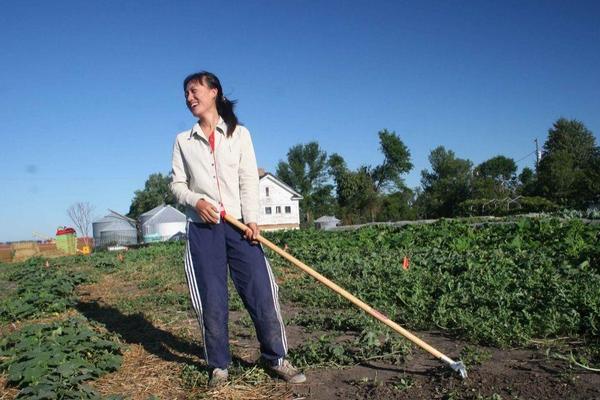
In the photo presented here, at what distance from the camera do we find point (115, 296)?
7.16m

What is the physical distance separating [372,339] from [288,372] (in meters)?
0.64

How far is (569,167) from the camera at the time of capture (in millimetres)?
37406

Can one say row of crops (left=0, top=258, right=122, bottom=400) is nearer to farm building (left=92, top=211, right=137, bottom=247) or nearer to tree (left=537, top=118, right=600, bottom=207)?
tree (left=537, top=118, right=600, bottom=207)

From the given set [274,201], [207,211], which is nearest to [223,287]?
[207,211]

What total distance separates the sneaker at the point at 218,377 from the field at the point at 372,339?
65 mm

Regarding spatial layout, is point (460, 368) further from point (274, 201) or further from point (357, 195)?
point (357, 195)

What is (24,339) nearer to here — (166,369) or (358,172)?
(166,369)

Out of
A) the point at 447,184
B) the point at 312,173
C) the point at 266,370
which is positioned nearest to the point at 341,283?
the point at 266,370

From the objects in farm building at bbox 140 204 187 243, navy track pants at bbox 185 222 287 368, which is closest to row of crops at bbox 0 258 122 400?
navy track pants at bbox 185 222 287 368

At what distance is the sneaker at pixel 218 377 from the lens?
2.92 m

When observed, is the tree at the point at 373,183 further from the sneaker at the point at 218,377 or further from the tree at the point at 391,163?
the sneaker at the point at 218,377

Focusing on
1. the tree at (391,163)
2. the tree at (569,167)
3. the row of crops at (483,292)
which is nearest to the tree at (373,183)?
the tree at (391,163)

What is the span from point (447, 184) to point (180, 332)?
5808cm

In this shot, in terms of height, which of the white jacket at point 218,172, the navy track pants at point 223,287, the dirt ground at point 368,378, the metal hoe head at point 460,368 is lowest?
the dirt ground at point 368,378
